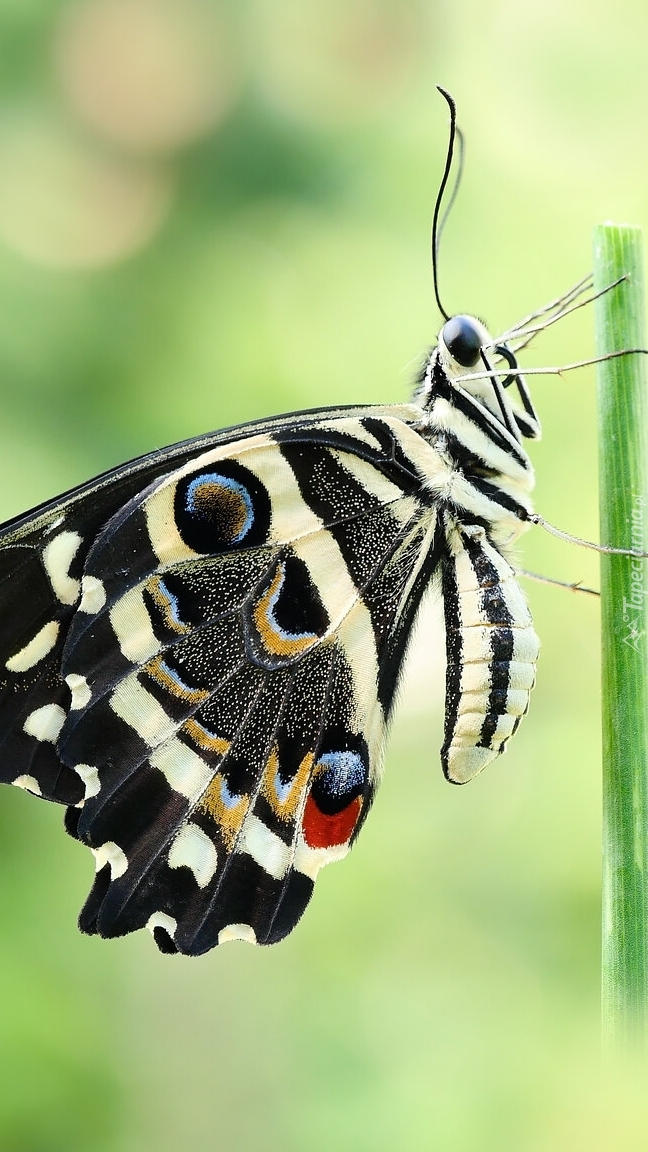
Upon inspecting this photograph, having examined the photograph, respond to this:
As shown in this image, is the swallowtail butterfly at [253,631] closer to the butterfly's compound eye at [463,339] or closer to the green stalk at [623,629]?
the butterfly's compound eye at [463,339]

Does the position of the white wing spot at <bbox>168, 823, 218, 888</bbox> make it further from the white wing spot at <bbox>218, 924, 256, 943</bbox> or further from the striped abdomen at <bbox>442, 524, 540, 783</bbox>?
the striped abdomen at <bbox>442, 524, 540, 783</bbox>

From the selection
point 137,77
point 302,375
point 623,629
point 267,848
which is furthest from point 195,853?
point 137,77

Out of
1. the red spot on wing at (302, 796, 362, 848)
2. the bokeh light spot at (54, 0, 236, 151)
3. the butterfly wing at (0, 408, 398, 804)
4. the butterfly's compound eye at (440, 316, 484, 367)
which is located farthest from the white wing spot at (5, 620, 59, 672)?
the bokeh light spot at (54, 0, 236, 151)

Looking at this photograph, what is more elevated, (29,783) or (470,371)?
(470,371)

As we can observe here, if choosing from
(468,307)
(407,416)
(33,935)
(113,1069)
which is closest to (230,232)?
(468,307)

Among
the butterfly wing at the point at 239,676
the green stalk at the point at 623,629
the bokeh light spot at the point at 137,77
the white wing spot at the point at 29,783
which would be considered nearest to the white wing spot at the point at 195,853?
the butterfly wing at the point at 239,676

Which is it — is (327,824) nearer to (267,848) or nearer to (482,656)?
(267,848)

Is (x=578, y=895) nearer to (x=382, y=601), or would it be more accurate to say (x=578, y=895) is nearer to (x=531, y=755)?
(x=531, y=755)

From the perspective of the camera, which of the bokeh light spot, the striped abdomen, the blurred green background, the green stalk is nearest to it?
the green stalk
